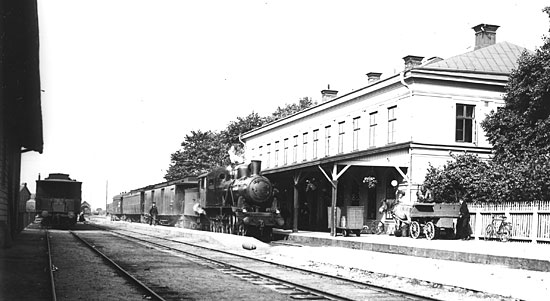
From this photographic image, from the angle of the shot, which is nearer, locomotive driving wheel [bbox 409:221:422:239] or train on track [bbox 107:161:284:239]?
locomotive driving wheel [bbox 409:221:422:239]

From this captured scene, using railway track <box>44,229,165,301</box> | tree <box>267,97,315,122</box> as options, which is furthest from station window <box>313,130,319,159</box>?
tree <box>267,97,315,122</box>

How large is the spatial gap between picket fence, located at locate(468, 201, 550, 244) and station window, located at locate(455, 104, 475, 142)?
226 inches

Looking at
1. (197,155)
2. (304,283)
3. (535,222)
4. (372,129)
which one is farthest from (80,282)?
(197,155)

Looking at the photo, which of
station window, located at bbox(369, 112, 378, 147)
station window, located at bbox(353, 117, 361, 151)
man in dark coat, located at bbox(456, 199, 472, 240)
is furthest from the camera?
station window, located at bbox(353, 117, 361, 151)

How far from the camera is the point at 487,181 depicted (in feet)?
78.4

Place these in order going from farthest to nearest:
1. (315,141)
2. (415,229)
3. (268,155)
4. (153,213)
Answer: (268,155) → (153,213) → (315,141) → (415,229)

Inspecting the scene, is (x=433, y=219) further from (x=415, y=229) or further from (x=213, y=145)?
(x=213, y=145)

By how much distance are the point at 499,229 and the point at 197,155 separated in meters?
61.7

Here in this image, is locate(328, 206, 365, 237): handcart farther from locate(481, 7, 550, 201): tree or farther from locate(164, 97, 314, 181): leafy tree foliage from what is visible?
locate(164, 97, 314, 181): leafy tree foliage

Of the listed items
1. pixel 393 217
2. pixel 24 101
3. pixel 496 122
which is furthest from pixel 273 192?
pixel 24 101

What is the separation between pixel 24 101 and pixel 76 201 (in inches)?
857

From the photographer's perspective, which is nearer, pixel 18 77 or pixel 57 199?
pixel 18 77

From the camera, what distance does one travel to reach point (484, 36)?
3300cm

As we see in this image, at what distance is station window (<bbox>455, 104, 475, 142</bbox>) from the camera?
28484 mm
